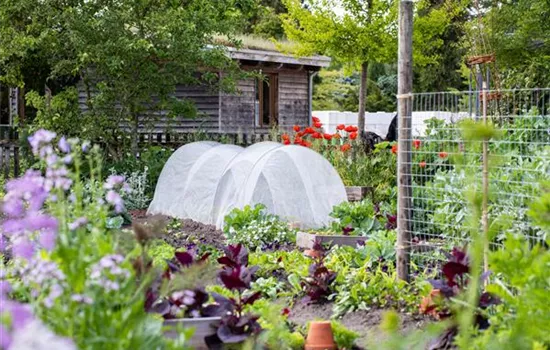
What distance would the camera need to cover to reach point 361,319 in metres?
5.57

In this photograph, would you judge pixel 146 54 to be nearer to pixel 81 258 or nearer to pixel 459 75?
pixel 81 258

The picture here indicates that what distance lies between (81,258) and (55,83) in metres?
17.2

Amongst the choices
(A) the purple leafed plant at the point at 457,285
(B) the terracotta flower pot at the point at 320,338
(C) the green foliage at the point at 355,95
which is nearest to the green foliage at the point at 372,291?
(A) the purple leafed plant at the point at 457,285

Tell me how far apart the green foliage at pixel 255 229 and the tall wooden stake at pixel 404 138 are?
8.91 ft

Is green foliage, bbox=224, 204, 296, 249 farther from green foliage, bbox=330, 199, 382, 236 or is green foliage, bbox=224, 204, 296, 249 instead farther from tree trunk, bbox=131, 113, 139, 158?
tree trunk, bbox=131, 113, 139, 158

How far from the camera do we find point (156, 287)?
4039mm

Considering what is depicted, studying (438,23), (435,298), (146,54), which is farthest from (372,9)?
(435,298)

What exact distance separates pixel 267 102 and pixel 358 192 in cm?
1254

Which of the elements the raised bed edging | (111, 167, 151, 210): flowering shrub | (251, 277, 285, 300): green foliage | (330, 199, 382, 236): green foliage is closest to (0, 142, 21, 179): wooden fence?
(111, 167, 151, 210): flowering shrub

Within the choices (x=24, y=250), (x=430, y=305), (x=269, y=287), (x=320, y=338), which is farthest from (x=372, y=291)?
(x=24, y=250)

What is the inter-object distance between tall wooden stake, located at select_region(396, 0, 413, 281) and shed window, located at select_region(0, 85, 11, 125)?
19.8 meters

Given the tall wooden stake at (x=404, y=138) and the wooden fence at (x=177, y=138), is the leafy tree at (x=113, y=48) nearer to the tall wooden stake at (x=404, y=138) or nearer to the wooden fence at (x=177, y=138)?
the wooden fence at (x=177, y=138)

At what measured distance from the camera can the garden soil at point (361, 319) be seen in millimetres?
5183

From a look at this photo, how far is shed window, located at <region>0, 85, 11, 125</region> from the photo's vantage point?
24484 mm
